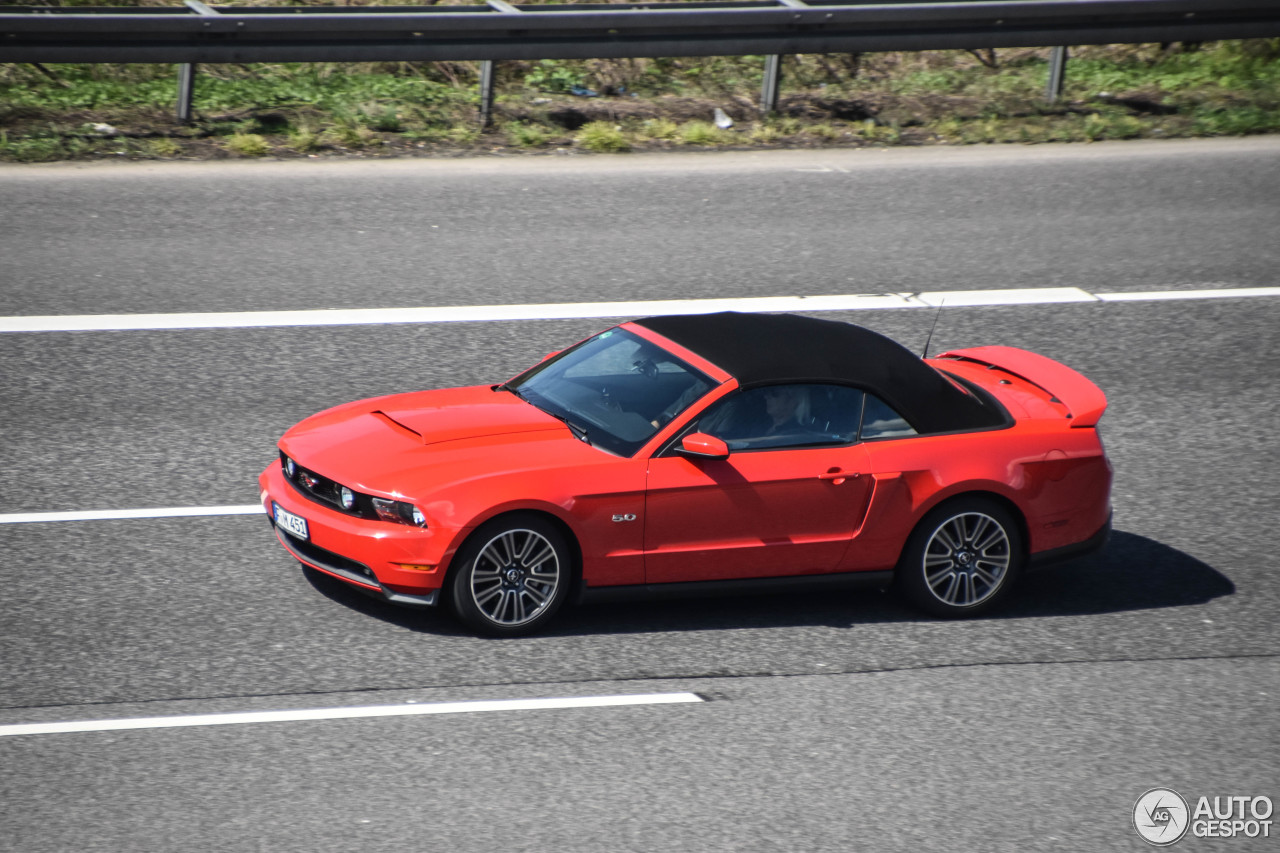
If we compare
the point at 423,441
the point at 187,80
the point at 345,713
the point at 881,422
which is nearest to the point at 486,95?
the point at 187,80

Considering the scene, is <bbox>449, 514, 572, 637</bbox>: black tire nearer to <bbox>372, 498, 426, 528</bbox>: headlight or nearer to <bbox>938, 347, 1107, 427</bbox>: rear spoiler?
<bbox>372, 498, 426, 528</bbox>: headlight

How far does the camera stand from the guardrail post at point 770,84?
1564 cm

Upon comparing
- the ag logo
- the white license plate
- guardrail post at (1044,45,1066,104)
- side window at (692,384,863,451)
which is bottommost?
the ag logo

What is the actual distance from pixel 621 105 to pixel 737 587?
991 centimetres

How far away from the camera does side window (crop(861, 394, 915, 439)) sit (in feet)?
23.7

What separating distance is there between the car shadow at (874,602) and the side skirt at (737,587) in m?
0.08

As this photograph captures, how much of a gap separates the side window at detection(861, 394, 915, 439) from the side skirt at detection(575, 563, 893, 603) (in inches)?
28.2

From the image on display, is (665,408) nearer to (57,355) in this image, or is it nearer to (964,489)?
(964,489)

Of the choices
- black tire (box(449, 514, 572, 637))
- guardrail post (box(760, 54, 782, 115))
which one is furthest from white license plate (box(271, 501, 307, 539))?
guardrail post (box(760, 54, 782, 115))

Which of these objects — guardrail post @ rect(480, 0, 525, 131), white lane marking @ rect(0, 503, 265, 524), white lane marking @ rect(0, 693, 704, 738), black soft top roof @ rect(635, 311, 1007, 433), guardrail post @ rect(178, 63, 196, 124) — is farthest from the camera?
guardrail post @ rect(480, 0, 525, 131)

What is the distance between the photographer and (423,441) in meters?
6.93

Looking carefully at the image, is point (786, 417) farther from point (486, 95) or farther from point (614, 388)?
point (486, 95)

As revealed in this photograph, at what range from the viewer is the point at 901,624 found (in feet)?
23.8

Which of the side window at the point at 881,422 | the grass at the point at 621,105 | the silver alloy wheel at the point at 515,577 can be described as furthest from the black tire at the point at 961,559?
the grass at the point at 621,105
